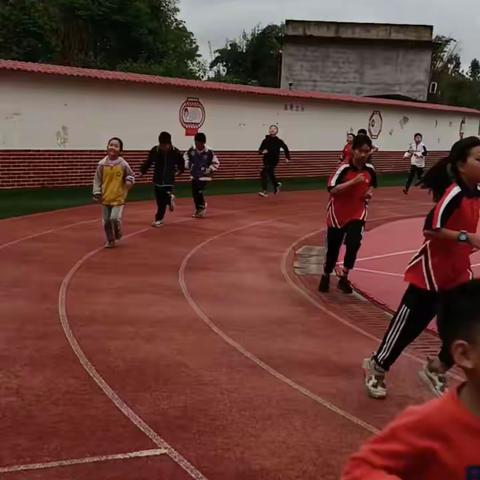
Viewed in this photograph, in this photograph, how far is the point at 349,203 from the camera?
7.60m

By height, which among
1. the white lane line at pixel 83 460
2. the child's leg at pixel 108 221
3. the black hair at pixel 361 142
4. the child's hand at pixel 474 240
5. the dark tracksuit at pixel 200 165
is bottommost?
the white lane line at pixel 83 460

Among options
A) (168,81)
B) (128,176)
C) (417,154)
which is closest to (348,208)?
(128,176)

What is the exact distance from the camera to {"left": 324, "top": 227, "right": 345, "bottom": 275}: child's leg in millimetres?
7758

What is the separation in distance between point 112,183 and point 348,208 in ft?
13.1

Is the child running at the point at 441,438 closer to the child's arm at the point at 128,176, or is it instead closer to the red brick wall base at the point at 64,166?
the child's arm at the point at 128,176

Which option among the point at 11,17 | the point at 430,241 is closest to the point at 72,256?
the point at 430,241

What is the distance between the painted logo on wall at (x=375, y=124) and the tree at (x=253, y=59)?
1083 inches

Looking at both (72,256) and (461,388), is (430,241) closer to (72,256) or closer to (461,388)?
(461,388)

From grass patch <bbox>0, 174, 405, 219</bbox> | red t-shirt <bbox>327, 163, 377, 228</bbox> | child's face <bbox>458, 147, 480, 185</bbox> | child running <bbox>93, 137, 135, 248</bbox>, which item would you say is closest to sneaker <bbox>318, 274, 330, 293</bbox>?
red t-shirt <bbox>327, 163, 377, 228</bbox>

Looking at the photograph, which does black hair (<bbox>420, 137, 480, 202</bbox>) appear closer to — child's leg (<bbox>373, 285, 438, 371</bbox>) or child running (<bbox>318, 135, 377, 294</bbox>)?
child's leg (<bbox>373, 285, 438, 371</bbox>)

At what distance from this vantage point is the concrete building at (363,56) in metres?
39.4

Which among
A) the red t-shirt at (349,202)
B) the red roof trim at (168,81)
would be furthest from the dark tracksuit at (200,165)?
the red t-shirt at (349,202)

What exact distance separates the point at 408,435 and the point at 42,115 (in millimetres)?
15687

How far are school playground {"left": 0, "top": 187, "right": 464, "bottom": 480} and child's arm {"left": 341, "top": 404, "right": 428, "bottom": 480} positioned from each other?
1985mm
